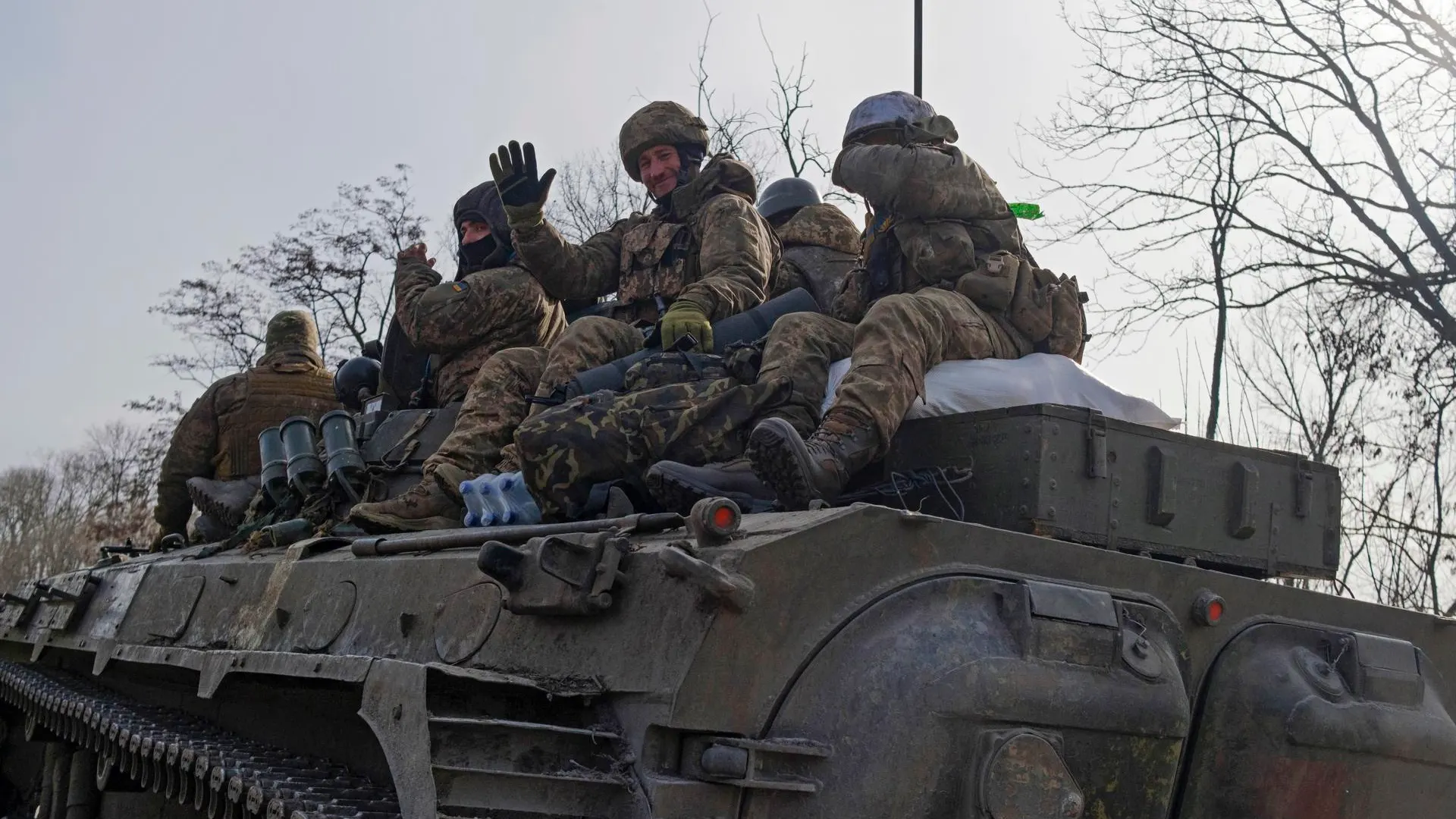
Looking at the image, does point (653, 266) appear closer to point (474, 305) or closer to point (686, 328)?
point (474, 305)

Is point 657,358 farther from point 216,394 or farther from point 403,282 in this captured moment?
point 216,394

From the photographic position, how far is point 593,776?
2938mm

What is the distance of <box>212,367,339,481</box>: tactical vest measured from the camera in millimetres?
8000

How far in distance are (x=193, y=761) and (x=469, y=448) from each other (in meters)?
1.71

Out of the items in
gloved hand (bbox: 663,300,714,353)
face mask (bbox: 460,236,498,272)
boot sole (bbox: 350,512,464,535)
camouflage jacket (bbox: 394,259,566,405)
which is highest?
face mask (bbox: 460,236,498,272)

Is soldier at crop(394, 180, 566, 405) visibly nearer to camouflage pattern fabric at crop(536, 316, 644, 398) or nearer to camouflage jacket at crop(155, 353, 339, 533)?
camouflage pattern fabric at crop(536, 316, 644, 398)

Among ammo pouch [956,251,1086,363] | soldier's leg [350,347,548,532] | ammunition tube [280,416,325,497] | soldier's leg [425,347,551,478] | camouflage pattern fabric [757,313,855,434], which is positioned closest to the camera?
camouflage pattern fabric [757,313,855,434]

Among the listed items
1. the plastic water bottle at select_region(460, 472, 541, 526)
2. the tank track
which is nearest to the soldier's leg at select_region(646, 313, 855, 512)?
the plastic water bottle at select_region(460, 472, 541, 526)

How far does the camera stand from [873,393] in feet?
14.1

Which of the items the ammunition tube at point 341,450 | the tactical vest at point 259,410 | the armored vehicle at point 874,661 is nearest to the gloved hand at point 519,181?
the ammunition tube at point 341,450

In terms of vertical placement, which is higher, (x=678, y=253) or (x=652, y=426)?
(x=678, y=253)

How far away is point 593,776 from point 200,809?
6.90 ft

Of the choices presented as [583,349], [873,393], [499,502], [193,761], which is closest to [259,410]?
[583,349]

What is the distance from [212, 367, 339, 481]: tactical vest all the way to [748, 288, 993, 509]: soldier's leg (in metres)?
4.41
